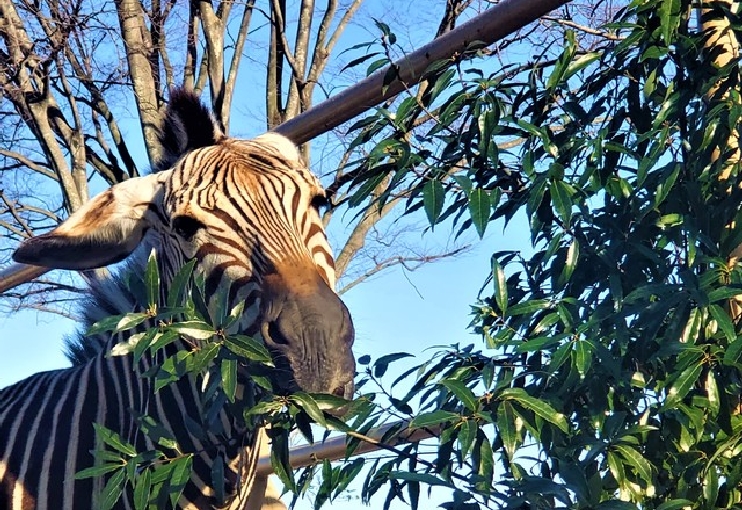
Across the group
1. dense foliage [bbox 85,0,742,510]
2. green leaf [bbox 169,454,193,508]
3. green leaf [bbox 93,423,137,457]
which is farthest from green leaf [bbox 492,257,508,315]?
green leaf [bbox 93,423,137,457]

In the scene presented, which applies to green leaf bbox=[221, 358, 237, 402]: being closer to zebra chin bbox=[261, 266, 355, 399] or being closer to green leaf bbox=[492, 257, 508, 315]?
zebra chin bbox=[261, 266, 355, 399]

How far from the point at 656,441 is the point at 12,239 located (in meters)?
8.90

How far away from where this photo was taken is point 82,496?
2.73 metres

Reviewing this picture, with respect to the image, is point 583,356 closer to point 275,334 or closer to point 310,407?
point 310,407

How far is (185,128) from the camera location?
302cm

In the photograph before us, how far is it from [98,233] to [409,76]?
1038mm

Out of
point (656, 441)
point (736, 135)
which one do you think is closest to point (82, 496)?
point (656, 441)

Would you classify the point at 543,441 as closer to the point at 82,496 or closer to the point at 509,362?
the point at 509,362

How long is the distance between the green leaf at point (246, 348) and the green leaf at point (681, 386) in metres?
0.81

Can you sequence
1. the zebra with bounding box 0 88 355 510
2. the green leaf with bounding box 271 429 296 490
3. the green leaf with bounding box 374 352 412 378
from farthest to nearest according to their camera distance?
the zebra with bounding box 0 88 355 510 < the green leaf with bounding box 374 352 412 378 < the green leaf with bounding box 271 429 296 490

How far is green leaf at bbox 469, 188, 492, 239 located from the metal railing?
476mm

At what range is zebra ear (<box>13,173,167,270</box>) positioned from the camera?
283 centimetres

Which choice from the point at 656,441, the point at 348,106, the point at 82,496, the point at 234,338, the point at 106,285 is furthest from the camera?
the point at 106,285

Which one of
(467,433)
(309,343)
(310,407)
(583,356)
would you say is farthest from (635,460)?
(309,343)
